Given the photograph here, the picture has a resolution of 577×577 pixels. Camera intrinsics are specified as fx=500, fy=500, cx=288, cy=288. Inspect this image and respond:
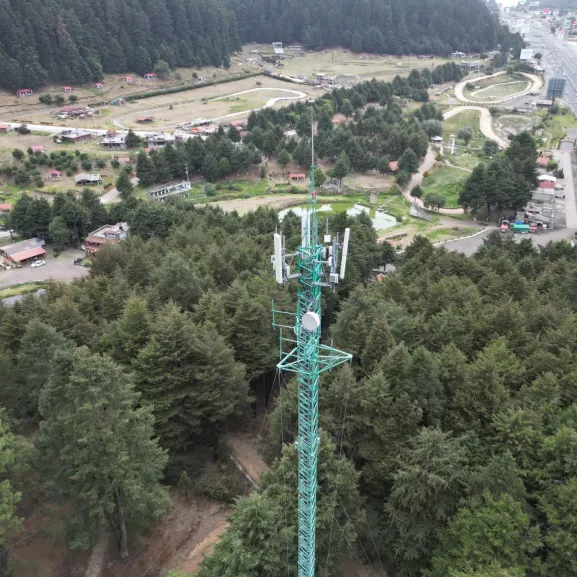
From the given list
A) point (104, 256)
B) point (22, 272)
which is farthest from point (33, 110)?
point (104, 256)

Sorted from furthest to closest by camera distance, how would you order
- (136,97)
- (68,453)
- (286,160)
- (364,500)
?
1. (136,97)
2. (286,160)
3. (364,500)
4. (68,453)

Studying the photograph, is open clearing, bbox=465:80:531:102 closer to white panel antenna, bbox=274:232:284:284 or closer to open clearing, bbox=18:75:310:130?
open clearing, bbox=18:75:310:130

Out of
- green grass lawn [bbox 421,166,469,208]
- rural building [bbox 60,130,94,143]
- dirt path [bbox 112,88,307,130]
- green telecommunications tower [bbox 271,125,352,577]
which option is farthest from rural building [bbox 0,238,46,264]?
green grass lawn [bbox 421,166,469,208]

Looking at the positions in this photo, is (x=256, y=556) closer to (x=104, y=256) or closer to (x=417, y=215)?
(x=104, y=256)

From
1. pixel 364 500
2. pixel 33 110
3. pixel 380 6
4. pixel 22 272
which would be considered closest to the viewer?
pixel 364 500

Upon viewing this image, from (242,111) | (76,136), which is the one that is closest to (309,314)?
(76,136)
